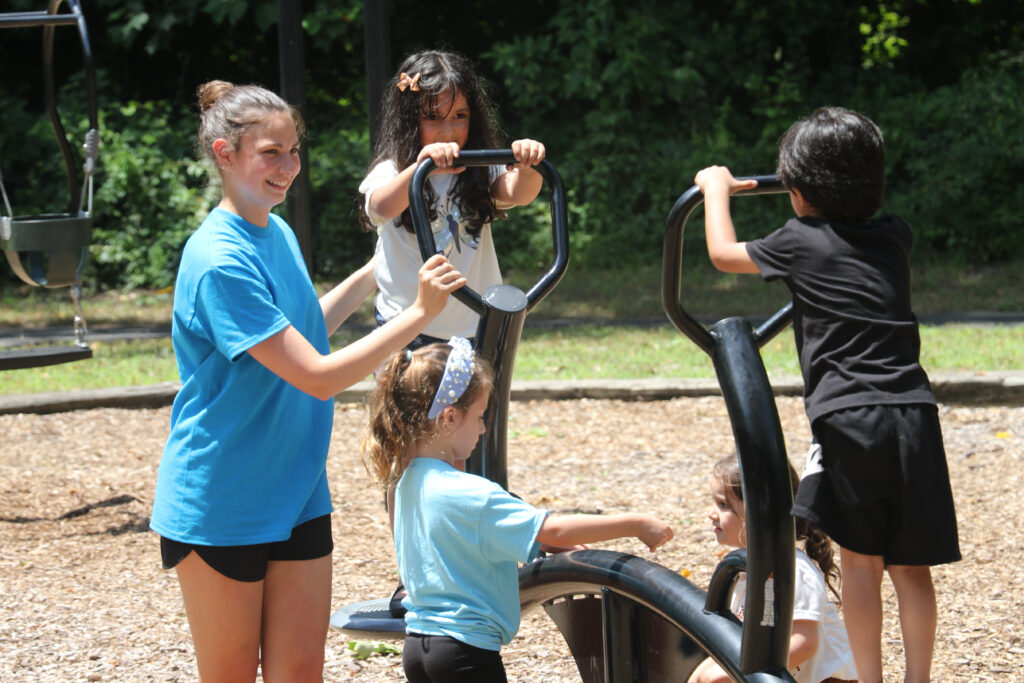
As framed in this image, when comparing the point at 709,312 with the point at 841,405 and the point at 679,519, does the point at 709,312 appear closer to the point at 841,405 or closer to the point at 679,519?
the point at 679,519

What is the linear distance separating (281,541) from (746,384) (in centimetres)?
87

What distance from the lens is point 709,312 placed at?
29.1ft

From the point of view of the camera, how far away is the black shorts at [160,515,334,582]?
208cm

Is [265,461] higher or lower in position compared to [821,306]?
lower

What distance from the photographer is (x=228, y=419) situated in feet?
6.80

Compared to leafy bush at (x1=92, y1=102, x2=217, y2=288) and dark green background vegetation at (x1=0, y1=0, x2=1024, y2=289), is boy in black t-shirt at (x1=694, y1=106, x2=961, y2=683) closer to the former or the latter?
dark green background vegetation at (x1=0, y1=0, x2=1024, y2=289)

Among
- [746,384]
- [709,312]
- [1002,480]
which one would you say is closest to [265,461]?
[746,384]

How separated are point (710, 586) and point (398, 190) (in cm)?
118

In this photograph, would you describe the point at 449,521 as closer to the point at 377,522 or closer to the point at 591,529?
the point at 591,529

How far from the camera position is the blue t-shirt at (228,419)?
203cm

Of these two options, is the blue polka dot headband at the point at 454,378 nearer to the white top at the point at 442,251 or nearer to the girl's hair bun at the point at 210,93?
the girl's hair bun at the point at 210,93

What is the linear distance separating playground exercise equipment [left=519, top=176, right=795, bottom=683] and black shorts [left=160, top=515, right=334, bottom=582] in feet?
1.68

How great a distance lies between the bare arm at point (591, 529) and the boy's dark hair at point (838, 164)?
2.33 ft

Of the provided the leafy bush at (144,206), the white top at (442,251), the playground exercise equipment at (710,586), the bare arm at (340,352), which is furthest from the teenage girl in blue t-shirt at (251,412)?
the leafy bush at (144,206)
